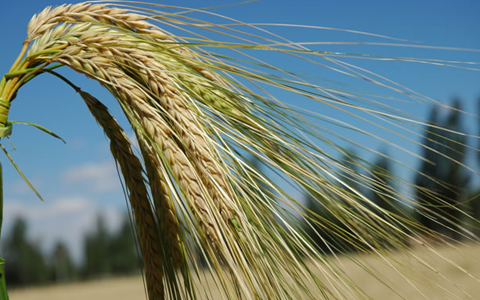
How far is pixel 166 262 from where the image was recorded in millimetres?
794

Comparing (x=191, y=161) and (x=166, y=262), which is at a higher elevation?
(x=191, y=161)

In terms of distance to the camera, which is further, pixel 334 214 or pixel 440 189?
pixel 440 189

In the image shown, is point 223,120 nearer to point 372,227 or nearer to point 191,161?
point 191,161

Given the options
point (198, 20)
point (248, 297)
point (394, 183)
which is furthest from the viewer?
point (198, 20)

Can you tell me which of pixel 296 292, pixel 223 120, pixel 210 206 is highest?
pixel 223 120

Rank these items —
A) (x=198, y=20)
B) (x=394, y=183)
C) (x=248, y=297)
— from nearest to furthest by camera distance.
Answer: (x=248, y=297) < (x=394, y=183) < (x=198, y=20)

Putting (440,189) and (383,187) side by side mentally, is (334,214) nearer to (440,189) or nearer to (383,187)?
(383,187)

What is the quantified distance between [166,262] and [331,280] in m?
0.31

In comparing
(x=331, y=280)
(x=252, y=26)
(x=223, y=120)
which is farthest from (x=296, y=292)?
(x=252, y=26)

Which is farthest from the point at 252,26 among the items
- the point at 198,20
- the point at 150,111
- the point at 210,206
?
the point at 210,206

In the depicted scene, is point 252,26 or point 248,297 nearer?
point 248,297

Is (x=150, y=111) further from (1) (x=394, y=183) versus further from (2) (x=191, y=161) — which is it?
(1) (x=394, y=183)

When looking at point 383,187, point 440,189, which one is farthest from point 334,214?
point 440,189

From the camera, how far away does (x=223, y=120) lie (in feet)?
2.36
